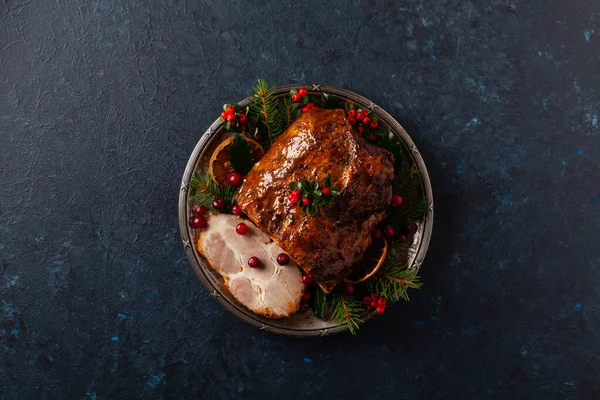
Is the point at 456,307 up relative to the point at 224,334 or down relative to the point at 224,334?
up

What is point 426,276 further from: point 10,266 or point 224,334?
point 10,266

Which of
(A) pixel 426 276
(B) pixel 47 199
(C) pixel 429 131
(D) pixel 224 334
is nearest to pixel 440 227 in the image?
(A) pixel 426 276

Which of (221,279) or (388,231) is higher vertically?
(388,231)

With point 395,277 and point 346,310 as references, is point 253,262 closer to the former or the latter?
point 346,310

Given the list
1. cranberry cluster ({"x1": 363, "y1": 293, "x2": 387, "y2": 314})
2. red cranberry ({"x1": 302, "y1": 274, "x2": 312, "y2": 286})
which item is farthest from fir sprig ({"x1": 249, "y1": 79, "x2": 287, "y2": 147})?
cranberry cluster ({"x1": 363, "y1": 293, "x2": 387, "y2": 314})

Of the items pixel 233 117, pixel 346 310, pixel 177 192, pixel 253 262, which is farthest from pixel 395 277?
pixel 177 192

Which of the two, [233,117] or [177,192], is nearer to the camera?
[233,117]

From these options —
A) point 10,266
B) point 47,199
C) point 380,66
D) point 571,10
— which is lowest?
point 10,266
